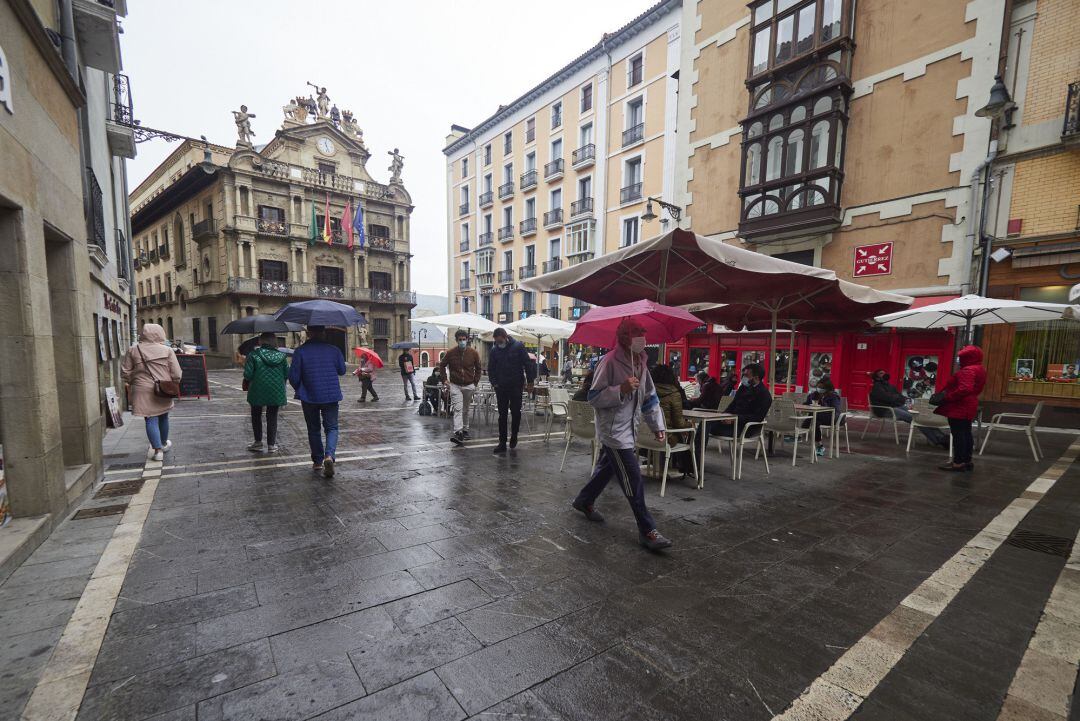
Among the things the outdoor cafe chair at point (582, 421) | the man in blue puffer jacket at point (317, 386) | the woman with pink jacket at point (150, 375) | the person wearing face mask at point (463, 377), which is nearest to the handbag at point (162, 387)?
the woman with pink jacket at point (150, 375)

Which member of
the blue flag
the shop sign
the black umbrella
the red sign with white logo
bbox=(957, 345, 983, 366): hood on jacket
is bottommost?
bbox=(957, 345, 983, 366): hood on jacket

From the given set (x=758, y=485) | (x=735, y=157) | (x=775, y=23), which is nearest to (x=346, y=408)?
(x=758, y=485)

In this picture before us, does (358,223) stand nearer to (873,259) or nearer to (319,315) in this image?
(319,315)

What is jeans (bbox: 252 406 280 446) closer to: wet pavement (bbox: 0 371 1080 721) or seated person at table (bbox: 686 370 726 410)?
wet pavement (bbox: 0 371 1080 721)

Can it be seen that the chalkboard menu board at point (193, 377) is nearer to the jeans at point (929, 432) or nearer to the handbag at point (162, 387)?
the handbag at point (162, 387)

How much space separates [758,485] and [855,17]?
14.4m

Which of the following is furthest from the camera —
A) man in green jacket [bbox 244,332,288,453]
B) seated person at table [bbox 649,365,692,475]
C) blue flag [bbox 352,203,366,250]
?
blue flag [bbox 352,203,366,250]

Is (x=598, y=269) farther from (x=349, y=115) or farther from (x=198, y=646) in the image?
(x=349, y=115)

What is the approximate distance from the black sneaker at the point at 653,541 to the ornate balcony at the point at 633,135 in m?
24.1

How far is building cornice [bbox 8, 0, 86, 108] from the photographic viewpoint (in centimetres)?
Answer: 338

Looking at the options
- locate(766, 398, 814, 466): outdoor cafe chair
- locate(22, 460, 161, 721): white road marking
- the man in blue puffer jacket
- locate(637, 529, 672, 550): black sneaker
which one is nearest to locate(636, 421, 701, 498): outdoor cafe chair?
locate(637, 529, 672, 550): black sneaker

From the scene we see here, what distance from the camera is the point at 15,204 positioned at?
3.32 m

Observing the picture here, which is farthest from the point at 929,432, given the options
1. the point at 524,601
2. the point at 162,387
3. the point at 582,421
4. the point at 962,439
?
the point at 162,387

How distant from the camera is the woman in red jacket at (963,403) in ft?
19.7
